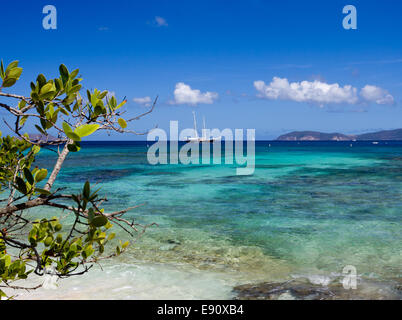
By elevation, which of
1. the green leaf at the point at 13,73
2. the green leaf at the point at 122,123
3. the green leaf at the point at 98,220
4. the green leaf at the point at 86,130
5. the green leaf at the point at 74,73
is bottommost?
the green leaf at the point at 98,220

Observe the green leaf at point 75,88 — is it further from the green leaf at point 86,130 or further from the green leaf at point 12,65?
the green leaf at point 86,130

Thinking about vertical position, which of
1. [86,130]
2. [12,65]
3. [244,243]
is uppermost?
[12,65]

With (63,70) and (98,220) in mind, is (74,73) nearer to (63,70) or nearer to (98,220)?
(63,70)

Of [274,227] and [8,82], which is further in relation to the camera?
[274,227]

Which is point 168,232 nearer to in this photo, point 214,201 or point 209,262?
point 209,262

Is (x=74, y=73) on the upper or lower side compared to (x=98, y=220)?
upper

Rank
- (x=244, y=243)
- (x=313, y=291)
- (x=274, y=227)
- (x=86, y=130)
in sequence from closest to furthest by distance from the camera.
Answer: (x=86, y=130)
(x=313, y=291)
(x=244, y=243)
(x=274, y=227)

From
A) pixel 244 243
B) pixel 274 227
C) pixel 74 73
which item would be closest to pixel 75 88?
pixel 74 73

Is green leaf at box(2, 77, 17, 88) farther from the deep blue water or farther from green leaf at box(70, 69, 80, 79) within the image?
the deep blue water

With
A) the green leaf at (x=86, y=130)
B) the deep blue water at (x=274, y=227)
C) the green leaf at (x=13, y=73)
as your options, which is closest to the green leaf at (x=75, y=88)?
the green leaf at (x=13, y=73)

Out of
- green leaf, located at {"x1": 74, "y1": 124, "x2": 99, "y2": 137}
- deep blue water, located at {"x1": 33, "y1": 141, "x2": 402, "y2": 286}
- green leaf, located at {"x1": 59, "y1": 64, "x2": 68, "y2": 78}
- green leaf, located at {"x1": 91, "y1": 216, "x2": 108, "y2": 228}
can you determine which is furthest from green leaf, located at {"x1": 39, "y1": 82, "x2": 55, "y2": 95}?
deep blue water, located at {"x1": 33, "y1": 141, "x2": 402, "y2": 286}

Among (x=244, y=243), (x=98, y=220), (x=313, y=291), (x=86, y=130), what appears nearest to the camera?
(x=86, y=130)

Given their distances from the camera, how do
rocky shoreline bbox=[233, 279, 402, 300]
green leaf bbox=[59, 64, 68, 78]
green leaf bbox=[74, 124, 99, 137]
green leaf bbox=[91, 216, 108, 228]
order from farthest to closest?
1. rocky shoreline bbox=[233, 279, 402, 300]
2. green leaf bbox=[59, 64, 68, 78]
3. green leaf bbox=[91, 216, 108, 228]
4. green leaf bbox=[74, 124, 99, 137]
